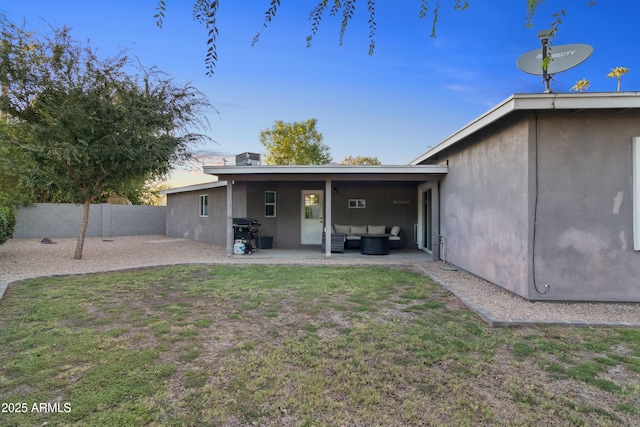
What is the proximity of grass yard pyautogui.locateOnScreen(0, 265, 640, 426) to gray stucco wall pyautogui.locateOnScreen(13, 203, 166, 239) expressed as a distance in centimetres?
1314

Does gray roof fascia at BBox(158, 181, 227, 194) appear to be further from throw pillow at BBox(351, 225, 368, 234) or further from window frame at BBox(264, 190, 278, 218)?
throw pillow at BBox(351, 225, 368, 234)

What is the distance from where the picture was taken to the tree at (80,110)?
8.14m

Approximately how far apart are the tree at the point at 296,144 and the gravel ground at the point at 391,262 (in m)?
16.4

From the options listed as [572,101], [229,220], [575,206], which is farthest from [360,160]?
[572,101]

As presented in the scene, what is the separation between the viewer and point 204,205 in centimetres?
Answer: 1505

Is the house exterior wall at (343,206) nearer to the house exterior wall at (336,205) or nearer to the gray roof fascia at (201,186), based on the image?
the house exterior wall at (336,205)

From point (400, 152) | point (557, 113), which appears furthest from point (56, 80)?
point (400, 152)

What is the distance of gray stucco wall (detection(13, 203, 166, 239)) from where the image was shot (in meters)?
15.5

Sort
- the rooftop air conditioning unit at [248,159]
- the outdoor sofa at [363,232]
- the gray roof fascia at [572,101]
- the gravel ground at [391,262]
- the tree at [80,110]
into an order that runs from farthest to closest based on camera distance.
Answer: the outdoor sofa at [363,232] → the rooftop air conditioning unit at [248,159] → the tree at [80,110] → the gray roof fascia at [572,101] → the gravel ground at [391,262]

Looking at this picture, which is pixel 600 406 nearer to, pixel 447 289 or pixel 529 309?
pixel 529 309

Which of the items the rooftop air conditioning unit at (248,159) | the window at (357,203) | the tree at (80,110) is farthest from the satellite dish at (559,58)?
the tree at (80,110)

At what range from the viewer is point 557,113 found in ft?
16.9

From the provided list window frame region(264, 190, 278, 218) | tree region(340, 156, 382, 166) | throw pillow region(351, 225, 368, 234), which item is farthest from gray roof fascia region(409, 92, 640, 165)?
tree region(340, 156, 382, 166)

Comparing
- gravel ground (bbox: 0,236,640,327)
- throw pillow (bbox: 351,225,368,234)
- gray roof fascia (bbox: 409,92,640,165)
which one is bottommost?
gravel ground (bbox: 0,236,640,327)
